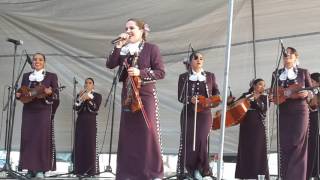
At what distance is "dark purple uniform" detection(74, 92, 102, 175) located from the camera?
8.31 meters

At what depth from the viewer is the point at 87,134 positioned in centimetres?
838

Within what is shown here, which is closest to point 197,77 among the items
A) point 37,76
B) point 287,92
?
point 287,92

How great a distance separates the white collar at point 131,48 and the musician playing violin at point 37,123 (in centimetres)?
225

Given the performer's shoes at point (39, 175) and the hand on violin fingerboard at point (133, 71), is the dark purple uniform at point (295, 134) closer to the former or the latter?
the hand on violin fingerboard at point (133, 71)

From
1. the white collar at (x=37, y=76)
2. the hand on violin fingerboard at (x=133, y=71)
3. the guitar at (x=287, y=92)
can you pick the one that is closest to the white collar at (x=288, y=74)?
the guitar at (x=287, y=92)

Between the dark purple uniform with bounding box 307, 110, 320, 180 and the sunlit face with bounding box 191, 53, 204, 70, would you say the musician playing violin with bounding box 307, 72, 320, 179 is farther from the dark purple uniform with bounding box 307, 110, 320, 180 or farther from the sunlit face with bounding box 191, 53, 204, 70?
the sunlit face with bounding box 191, 53, 204, 70

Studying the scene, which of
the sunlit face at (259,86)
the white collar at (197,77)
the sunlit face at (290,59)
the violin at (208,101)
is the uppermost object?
the sunlit face at (290,59)

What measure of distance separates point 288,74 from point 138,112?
2021 mm

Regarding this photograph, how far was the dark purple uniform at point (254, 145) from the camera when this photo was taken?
24.3ft

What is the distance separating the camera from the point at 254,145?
7445 millimetres

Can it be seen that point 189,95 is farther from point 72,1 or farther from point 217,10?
point 72,1

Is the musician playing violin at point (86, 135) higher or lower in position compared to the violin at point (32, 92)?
lower

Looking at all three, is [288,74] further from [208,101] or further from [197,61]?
[197,61]

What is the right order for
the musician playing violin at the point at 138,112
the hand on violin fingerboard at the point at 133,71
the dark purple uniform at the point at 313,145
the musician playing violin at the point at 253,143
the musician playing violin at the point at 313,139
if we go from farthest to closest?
1. the musician playing violin at the point at 253,143
2. the dark purple uniform at the point at 313,145
3. the musician playing violin at the point at 313,139
4. the musician playing violin at the point at 138,112
5. the hand on violin fingerboard at the point at 133,71
